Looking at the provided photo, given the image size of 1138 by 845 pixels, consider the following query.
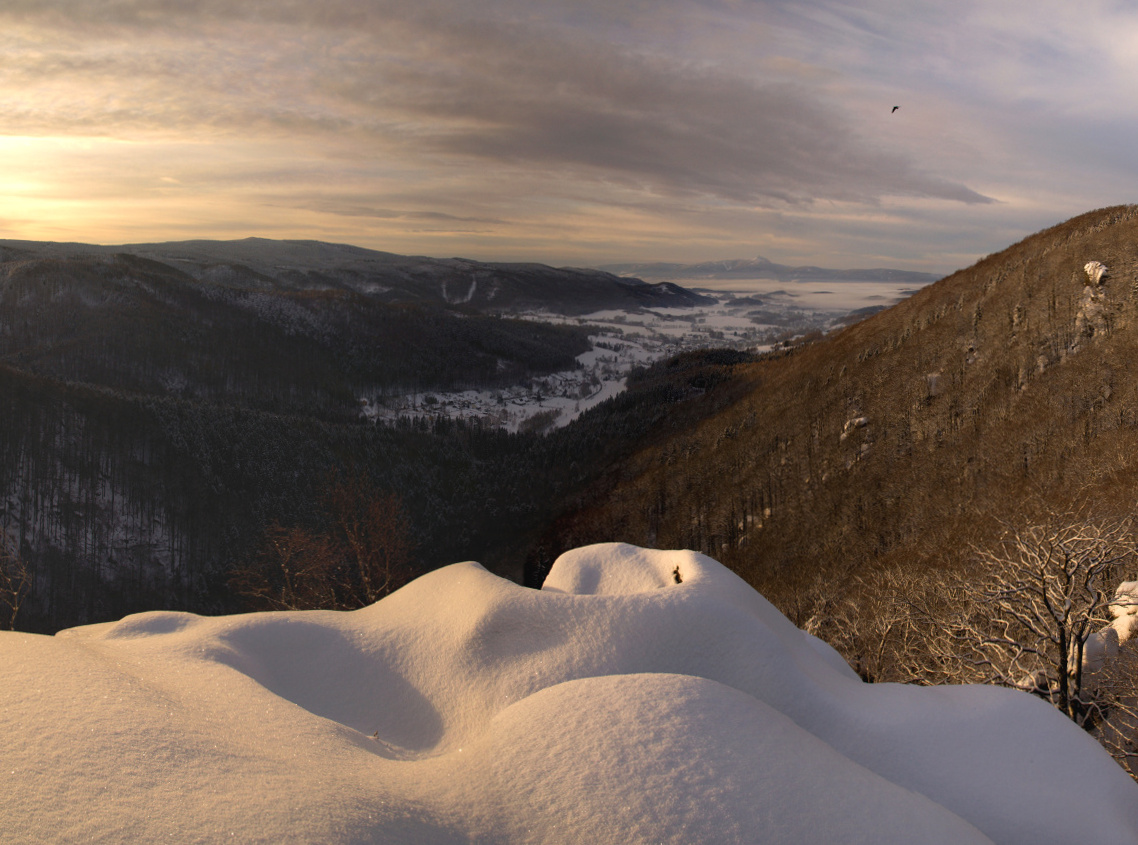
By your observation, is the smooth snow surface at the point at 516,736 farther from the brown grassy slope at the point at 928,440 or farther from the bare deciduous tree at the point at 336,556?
the bare deciduous tree at the point at 336,556

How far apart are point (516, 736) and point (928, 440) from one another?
166 feet

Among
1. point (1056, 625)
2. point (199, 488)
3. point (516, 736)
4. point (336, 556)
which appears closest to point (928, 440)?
point (1056, 625)

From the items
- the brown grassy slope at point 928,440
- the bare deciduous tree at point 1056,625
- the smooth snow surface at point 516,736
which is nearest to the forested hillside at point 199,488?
the brown grassy slope at point 928,440

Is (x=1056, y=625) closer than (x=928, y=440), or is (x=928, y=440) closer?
(x=1056, y=625)

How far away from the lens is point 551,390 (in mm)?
187125

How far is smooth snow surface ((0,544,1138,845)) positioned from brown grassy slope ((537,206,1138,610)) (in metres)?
26.0

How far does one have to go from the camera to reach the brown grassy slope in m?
37.2

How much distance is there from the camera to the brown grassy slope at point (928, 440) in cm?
3725

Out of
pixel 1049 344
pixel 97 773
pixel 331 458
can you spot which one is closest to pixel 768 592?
pixel 1049 344

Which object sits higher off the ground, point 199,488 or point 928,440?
point 928,440

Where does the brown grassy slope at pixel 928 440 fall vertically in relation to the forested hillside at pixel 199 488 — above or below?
above

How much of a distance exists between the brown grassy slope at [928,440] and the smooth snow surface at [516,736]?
26.0m

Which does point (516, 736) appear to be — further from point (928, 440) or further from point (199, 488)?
point (199, 488)

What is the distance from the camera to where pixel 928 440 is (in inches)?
1877
